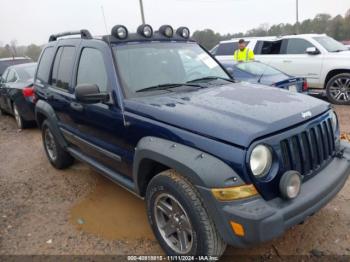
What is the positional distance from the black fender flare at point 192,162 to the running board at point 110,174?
62 centimetres

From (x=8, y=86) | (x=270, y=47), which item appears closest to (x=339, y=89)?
(x=270, y=47)

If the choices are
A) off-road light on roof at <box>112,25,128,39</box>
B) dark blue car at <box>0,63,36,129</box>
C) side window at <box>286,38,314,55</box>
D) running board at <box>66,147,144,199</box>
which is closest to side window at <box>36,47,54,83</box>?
Result: running board at <box>66,147,144,199</box>

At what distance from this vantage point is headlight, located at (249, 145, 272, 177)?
233 cm

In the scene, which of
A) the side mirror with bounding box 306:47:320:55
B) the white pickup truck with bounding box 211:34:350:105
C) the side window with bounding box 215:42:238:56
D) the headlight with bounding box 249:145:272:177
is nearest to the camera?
the headlight with bounding box 249:145:272:177

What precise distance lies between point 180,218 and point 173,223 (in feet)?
0.44

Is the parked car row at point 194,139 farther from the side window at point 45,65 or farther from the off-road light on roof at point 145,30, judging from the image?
the side window at point 45,65

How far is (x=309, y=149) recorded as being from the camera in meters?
2.67

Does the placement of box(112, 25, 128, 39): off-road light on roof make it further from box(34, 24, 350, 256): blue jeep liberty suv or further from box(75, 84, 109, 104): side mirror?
box(75, 84, 109, 104): side mirror

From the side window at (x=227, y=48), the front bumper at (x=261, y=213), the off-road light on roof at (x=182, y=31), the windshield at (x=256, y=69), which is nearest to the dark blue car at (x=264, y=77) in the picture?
the windshield at (x=256, y=69)

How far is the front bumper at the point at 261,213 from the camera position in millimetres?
2201

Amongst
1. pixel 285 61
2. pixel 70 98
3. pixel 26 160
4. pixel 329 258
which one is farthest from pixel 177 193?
pixel 285 61

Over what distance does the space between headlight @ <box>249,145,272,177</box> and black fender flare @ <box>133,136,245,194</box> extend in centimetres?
15

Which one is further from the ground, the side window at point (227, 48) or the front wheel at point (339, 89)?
the side window at point (227, 48)

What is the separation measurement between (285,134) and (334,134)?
89 cm
